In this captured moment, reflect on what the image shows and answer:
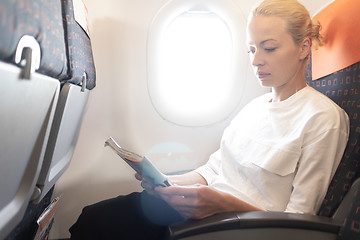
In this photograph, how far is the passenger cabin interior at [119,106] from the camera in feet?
2.21

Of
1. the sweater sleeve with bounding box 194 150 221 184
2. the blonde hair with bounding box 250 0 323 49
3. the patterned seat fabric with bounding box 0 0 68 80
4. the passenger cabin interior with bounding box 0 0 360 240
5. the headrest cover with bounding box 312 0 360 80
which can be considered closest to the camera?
the patterned seat fabric with bounding box 0 0 68 80

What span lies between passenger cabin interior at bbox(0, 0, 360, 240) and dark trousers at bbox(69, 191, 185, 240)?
19 cm

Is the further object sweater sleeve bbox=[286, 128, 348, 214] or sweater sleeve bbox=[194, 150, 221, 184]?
sweater sleeve bbox=[194, 150, 221, 184]

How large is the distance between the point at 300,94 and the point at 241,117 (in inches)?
14.5

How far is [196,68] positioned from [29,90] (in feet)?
4.26

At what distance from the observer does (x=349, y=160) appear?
1.03 m

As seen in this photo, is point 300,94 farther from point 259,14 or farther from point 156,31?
point 156,31

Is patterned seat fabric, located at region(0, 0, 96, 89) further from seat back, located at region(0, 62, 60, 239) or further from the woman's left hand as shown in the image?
the woman's left hand

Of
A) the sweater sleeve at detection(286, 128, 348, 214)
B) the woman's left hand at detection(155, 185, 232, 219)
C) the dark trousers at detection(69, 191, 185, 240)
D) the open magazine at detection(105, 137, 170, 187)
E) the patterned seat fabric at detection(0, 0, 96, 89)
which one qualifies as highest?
the patterned seat fabric at detection(0, 0, 96, 89)

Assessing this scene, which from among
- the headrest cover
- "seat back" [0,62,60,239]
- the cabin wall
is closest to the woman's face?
the headrest cover

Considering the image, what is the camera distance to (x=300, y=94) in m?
1.22

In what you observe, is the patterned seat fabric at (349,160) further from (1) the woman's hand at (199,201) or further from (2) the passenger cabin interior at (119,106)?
(1) the woman's hand at (199,201)

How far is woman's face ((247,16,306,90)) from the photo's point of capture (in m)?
1.21

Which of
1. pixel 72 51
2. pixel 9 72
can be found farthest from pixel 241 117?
pixel 9 72
